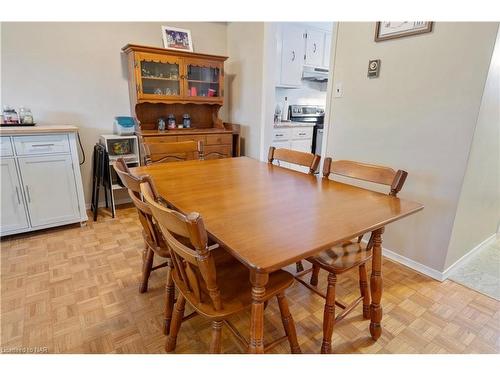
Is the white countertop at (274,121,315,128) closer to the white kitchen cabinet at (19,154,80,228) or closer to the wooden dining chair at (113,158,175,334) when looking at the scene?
the white kitchen cabinet at (19,154,80,228)

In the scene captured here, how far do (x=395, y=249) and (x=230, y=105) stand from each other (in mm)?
2548

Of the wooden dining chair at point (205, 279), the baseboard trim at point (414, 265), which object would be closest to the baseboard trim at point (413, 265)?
the baseboard trim at point (414, 265)

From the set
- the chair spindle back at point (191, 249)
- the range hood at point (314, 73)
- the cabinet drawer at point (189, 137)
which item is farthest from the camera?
the range hood at point (314, 73)

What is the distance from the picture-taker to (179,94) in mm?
3053

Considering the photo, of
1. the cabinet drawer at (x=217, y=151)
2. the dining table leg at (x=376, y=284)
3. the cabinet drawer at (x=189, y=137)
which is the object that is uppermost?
the cabinet drawer at (x=189, y=137)

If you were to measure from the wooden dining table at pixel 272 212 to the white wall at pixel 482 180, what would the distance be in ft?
2.96

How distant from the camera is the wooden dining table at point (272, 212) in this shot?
0.87 m

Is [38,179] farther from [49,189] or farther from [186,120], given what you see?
[186,120]

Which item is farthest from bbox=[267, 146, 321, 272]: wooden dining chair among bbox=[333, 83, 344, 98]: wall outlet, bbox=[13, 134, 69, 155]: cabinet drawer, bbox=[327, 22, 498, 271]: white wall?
bbox=[13, 134, 69, 155]: cabinet drawer

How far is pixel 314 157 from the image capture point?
68.3 inches

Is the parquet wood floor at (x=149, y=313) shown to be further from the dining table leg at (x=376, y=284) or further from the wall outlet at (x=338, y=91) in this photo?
the wall outlet at (x=338, y=91)

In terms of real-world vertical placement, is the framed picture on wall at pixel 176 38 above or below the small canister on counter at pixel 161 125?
above

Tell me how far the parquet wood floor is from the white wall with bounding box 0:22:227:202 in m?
1.34
